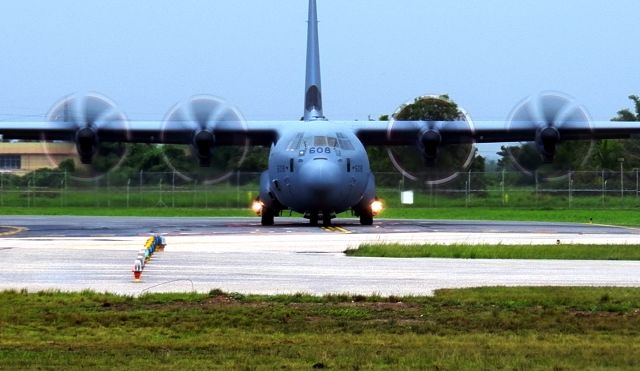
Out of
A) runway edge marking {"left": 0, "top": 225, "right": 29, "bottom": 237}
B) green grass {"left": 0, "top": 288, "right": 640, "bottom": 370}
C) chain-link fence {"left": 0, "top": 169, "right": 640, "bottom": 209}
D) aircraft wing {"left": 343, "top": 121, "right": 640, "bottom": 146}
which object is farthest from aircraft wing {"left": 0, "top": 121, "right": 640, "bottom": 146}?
green grass {"left": 0, "top": 288, "right": 640, "bottom": 370}

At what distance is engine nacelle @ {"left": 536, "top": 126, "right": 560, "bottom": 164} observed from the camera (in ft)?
147

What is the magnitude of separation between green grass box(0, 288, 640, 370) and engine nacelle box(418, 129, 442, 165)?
27003mm

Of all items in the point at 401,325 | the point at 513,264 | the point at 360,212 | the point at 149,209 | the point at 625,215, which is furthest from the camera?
the point at 149,209

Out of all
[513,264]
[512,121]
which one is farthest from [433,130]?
[513,264]

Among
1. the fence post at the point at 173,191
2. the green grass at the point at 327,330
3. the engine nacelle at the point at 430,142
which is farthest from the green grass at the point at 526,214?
the green grass at the point at 327,330

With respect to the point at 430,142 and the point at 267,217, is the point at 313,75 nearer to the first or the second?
the point at 430,142

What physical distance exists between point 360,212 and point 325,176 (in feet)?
18.7

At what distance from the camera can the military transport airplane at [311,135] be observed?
41625 mm

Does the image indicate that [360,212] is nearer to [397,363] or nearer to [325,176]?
[325,176]

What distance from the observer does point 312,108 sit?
47594mm

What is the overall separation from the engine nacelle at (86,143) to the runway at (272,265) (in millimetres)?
7682

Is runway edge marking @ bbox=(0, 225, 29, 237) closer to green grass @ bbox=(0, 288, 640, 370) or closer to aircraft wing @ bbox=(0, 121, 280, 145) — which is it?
aircraft wing @ bbox=(0, 121, 280, 145)

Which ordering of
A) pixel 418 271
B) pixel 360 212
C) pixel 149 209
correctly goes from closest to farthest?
1. pixel 418 271
2. pixel 360 212
3. pixel 149 209

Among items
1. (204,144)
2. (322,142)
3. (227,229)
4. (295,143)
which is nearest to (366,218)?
(295,143)
